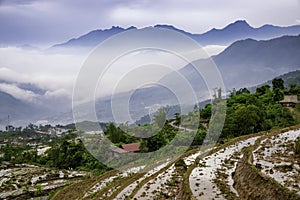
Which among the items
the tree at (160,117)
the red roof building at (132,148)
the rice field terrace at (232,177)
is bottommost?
the red roof building at (132,148)

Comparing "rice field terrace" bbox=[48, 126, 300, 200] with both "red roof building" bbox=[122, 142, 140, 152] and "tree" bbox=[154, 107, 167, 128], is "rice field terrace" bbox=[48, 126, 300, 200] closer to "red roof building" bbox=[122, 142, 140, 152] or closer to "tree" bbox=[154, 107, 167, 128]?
"red roof building" bbox=[122, 142, 140, 152]

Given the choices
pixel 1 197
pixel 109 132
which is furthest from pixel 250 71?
pixel 1 197

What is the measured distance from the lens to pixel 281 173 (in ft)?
32.2

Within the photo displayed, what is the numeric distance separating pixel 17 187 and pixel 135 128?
35.2 feet

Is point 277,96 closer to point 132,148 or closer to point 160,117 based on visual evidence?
point 160,117

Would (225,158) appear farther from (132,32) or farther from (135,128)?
(135,128)

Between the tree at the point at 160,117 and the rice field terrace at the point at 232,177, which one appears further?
the tree at the point at 160,117

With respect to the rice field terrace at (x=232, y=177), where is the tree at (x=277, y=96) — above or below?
above

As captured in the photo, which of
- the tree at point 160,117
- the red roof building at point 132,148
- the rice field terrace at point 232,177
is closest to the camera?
the rice field terrace at point 232,177

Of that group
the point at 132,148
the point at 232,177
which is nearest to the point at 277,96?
the point at 132,148

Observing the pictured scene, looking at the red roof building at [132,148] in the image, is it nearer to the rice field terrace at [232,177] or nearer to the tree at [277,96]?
the rice field terrace at [232,177]

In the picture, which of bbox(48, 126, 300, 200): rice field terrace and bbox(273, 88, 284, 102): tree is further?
bbox(273, 88, 284, 102): tree

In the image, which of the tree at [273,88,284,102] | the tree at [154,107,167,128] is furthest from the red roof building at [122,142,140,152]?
the tree at [273,88,284,102]

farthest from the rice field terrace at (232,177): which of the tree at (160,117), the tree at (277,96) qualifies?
the tree at (277,96)
